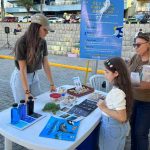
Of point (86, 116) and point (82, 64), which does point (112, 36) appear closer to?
point (86, 116)

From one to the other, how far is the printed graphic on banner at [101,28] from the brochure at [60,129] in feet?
7.89

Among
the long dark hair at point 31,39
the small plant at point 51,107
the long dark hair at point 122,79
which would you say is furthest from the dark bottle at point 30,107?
the long dark hair at point 122,79

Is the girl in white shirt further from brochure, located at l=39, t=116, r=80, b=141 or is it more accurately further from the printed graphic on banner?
the printed graphic on banner

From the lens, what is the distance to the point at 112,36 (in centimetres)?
445

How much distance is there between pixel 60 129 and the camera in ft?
7.14

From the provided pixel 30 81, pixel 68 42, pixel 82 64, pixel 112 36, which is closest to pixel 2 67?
pixel 82 64

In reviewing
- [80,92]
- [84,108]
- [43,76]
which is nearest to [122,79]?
[84,108]

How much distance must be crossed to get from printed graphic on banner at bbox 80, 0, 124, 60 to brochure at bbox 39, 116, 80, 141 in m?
2.40

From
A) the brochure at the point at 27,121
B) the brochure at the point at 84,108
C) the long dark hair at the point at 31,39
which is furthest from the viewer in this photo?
the long dark hair at the point at 31,39

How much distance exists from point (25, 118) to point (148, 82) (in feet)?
3.83

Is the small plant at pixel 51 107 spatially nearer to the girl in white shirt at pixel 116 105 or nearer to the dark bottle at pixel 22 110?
the dark bottle at pixel 22 110

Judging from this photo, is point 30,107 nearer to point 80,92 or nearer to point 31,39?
point 31,39

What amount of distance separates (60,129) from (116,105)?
1.61 ft

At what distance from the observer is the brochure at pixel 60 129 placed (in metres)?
2.08
